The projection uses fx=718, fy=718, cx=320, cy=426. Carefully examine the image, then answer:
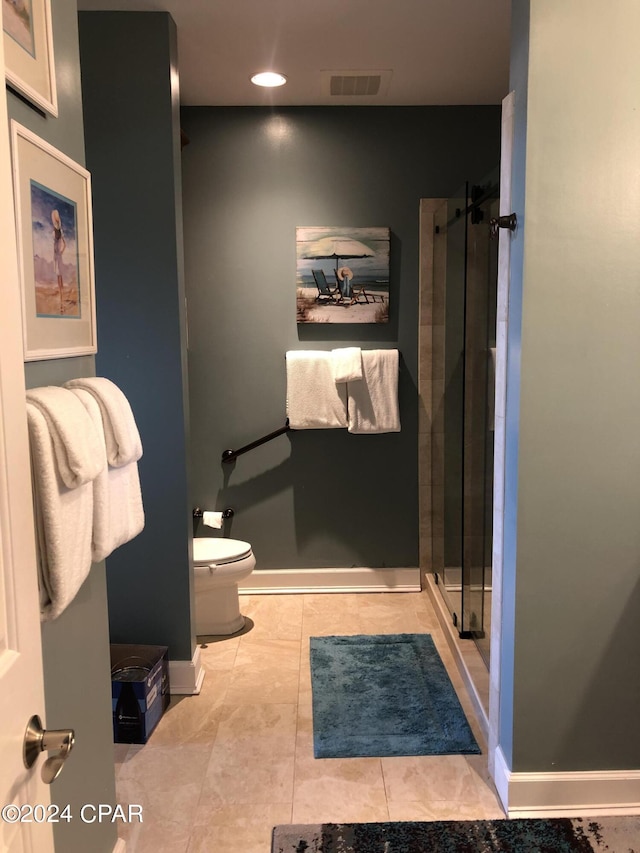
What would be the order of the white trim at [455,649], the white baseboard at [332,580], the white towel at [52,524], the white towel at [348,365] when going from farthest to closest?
1. the white baseboard at [332,580]
2. the white towel at [348,365]
3. the white trim at [455,649]
4. the white towel at [52,524]

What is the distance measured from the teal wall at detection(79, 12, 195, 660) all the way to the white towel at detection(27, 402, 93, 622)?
4.80ft

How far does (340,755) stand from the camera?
246 cm

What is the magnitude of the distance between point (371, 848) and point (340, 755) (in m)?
0.47

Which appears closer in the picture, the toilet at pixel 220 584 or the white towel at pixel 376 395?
the toilet at pixel 220 584

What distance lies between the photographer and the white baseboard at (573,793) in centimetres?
214

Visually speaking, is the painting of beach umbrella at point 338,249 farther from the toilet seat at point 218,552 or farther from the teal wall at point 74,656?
the teal wall at point 74,656

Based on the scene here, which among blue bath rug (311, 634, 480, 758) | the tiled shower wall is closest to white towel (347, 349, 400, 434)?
the tiled shower wall

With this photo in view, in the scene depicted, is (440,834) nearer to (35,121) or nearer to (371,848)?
(371,848)

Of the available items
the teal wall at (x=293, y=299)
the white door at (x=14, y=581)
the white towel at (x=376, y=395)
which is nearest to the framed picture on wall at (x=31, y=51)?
the white door at (x=14, y=581)

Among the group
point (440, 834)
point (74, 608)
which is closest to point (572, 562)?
point (440, 834)

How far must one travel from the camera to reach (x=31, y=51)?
1354 millimetres

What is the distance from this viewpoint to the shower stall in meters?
2.79

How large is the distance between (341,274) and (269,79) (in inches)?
38.6

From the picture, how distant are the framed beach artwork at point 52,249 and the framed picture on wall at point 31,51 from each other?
0.08m
